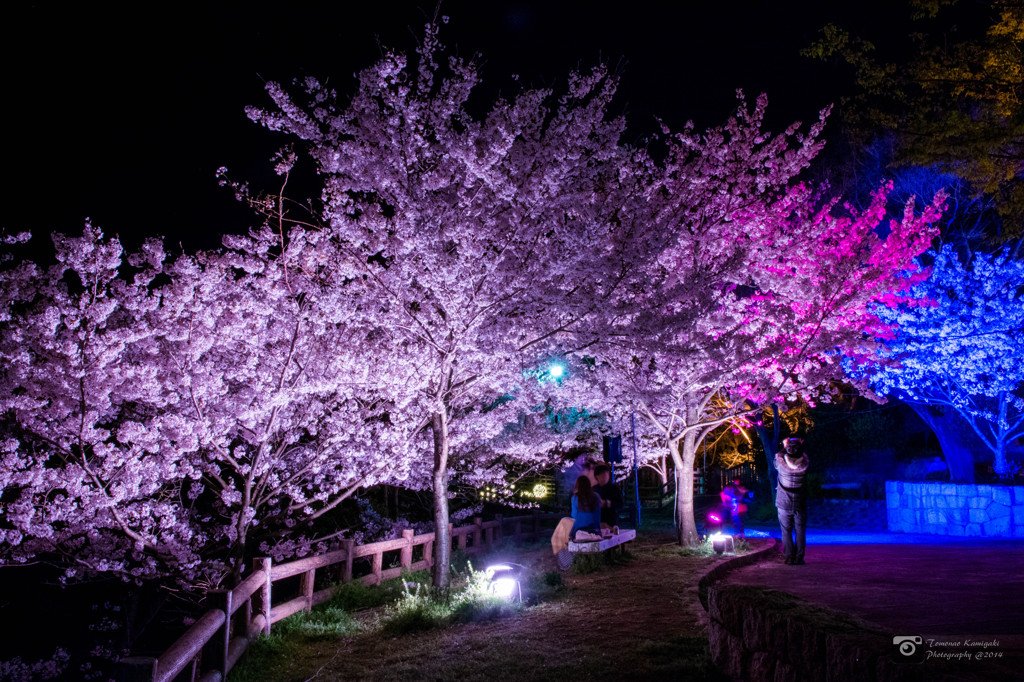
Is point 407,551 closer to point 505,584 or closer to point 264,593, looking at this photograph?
point 505,584

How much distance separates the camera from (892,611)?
4617mm

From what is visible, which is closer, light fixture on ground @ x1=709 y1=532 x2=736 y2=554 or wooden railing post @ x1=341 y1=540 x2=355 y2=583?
wooden railing post @ x1=341 y1=540 x2=355 y2=583

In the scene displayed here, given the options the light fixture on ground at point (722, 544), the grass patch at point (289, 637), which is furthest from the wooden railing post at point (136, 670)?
the light fixture on ground at point (722, 544)

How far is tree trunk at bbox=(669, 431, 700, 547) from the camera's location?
12.9 meters

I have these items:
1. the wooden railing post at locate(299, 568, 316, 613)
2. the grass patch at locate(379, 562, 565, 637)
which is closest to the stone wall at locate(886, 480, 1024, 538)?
the grass patch at locate(379, 562, 565, 637)

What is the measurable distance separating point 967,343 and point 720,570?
13.3m

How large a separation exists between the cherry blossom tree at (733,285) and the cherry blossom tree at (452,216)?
150 cm

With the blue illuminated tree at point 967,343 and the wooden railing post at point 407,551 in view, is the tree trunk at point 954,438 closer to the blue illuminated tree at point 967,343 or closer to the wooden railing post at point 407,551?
the blue illuminated tree at point 967,343

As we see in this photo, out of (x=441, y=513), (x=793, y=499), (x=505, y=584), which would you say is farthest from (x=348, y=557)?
(x=793, y=499)

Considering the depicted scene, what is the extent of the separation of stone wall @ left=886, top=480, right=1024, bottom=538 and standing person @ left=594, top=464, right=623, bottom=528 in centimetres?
873

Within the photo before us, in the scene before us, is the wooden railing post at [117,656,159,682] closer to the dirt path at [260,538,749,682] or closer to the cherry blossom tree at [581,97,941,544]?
the dirt path at [260,538,749,682]

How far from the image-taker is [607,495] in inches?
404

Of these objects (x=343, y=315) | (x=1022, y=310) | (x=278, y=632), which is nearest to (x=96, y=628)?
(x=278, y=632)

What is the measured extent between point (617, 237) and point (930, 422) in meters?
16.4
